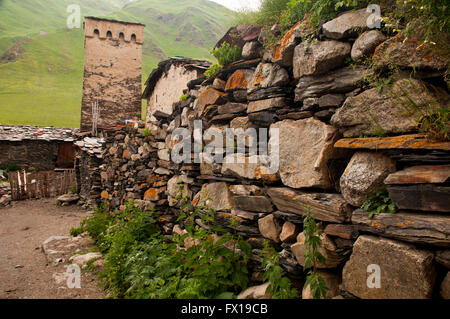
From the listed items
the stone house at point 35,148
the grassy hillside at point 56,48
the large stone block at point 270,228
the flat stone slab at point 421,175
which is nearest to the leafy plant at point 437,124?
the flat stone slab at point 421,175

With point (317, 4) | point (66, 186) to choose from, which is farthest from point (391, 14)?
point (66, 186)

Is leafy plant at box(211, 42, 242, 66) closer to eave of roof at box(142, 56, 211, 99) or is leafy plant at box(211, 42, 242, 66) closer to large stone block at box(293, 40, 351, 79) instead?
large stone block at box(293, 40, 351, 79)

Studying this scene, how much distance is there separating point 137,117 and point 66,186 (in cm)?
623

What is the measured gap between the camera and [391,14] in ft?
6.25

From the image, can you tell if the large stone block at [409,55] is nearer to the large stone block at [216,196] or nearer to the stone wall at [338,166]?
the stone wall at [338,166]

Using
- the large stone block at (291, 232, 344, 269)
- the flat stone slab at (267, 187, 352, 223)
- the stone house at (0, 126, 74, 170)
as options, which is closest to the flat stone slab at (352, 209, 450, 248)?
the flat stone slab at (267, 187, 352, 223)

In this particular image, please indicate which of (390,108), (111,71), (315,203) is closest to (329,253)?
(315,203)

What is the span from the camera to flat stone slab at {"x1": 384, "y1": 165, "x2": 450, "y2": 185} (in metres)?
1.61

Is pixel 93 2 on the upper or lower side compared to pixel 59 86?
upper

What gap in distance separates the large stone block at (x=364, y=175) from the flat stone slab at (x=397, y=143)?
84mm

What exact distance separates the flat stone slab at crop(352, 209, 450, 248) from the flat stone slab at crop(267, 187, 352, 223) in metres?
0.12

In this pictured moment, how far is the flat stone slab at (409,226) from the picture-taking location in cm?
157
